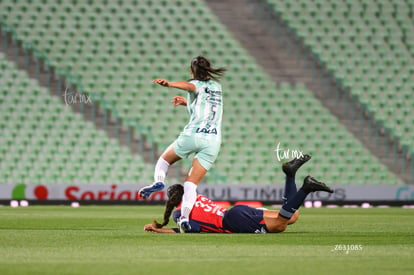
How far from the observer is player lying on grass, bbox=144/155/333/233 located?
8734 mm

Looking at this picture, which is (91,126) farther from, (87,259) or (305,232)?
(87,259)

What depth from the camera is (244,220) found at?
8.90 m

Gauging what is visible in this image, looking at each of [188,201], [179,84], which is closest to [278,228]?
[188,201]

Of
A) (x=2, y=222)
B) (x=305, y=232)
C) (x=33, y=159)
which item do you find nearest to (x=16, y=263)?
(x=305, y=232)

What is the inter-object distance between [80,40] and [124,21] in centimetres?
129

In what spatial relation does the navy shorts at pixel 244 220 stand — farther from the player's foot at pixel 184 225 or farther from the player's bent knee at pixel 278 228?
the player's foot at pixel 184 225

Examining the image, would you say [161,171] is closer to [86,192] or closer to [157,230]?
[157,230]

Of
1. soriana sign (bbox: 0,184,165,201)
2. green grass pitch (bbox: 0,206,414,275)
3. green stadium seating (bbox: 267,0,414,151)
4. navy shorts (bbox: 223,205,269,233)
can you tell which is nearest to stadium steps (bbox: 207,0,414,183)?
green stadium seating (bbox: 267,0,414,151)

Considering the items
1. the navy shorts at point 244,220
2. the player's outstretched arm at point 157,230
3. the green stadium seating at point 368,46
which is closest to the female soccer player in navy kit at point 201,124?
the player's outstretched arm at point 157,230

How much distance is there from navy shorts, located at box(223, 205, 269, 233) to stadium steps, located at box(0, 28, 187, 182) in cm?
1162

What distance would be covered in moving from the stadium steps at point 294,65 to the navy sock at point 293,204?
13.5 meters

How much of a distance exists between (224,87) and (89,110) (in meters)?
3.55

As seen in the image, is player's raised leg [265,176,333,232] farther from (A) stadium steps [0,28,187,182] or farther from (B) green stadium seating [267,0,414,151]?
(B) green stadium seating [267,0,414,151]

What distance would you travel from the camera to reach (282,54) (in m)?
23.0
